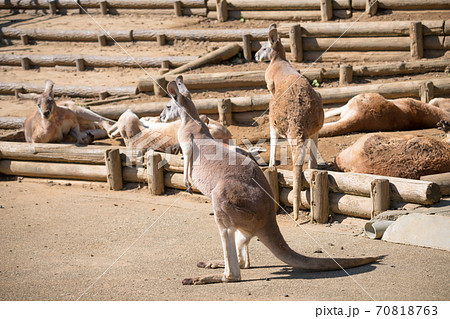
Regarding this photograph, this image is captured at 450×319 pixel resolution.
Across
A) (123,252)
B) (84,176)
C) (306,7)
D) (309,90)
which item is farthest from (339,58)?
(123,252)

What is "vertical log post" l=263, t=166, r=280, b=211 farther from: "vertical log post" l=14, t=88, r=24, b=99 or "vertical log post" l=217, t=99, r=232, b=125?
"vertical log post" l=14, t=88, r=24, b=99

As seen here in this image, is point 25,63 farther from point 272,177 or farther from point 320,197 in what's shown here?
point 320,197

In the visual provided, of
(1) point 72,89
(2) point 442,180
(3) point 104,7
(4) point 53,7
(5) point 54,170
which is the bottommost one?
(5) point 54,170

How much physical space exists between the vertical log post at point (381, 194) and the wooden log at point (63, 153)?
4046 millimetres

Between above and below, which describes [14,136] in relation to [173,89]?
below

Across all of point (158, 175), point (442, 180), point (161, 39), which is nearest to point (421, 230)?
point (442, 180)

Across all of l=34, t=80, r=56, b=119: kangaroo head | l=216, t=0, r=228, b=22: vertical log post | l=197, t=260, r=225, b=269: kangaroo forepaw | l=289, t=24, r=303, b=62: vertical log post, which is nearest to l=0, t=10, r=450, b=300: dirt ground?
l=197, t=260, r=225, b=269: kangaroo forepaw

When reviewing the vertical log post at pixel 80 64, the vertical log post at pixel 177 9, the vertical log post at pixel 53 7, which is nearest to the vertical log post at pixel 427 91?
the vertical log post at pixel 177 9

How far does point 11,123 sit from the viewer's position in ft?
41.8

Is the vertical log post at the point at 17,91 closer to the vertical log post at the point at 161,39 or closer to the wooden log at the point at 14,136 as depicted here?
the wooden log at the point at 14,136

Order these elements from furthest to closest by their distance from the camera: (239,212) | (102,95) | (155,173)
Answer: (102,95)
(155,173)
(239,212)

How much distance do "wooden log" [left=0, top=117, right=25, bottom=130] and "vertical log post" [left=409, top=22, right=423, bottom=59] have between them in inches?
355

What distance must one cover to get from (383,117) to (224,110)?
3.16 meters

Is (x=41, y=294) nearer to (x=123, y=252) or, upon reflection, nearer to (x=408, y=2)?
(x=123, y=252)
